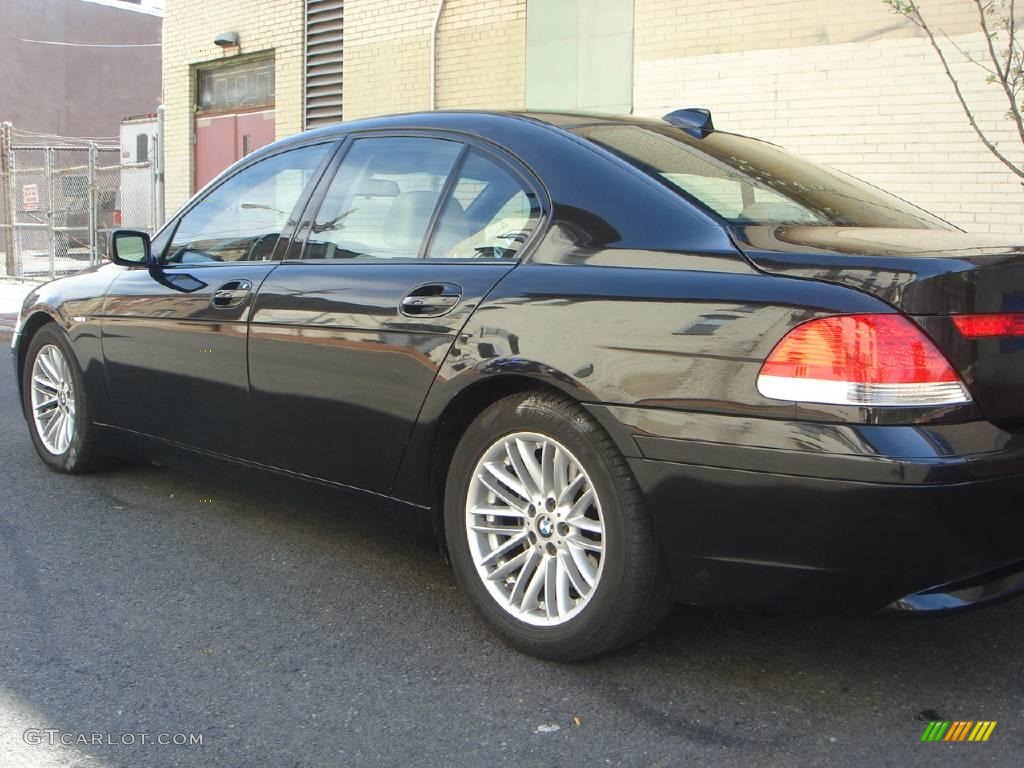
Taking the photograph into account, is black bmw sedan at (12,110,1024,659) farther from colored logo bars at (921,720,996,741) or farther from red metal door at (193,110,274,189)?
red metal door at (193,110,274,189)

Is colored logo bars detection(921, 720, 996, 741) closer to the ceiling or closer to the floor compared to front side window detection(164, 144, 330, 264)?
closer to the floor

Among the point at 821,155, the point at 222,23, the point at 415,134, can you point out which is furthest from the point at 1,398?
the point at 222,23

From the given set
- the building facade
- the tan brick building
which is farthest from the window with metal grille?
the building facade

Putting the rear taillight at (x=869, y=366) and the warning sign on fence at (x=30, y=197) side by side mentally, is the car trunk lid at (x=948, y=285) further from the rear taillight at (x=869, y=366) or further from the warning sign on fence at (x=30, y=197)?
the warning sign on fence at (x=30, y=197)

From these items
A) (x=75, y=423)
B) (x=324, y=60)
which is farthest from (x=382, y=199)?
(x=324, y=60)

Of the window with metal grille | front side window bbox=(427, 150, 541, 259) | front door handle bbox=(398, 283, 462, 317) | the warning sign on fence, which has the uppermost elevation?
the window with metal grille

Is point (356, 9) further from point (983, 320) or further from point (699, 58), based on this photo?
point (983, 320)

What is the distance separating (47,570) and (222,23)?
498 inches

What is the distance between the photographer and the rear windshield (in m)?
3.19

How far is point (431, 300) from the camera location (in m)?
3.36

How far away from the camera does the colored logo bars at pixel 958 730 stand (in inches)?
106

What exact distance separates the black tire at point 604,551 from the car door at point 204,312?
1.23 metres

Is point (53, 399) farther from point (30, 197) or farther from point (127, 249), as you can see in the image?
point (30, 197)

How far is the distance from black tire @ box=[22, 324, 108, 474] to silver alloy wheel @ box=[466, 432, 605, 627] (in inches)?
99.7
